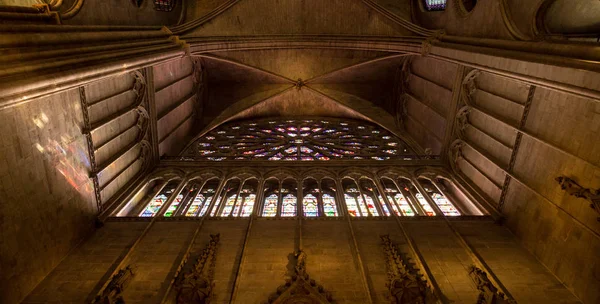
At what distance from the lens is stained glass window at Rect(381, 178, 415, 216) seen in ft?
31.5

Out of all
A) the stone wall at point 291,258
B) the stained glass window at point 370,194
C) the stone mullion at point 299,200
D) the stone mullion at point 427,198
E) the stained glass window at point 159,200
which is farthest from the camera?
the stained glass window at point 159,200

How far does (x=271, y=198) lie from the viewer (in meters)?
10.5

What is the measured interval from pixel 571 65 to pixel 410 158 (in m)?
7.11

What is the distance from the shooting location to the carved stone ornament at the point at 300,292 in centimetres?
597

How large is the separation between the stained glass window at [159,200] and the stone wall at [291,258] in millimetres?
988

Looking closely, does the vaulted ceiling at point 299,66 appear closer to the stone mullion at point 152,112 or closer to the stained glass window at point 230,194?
the stone mullion at point 152,112

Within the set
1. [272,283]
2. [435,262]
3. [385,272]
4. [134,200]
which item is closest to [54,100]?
[134,200]

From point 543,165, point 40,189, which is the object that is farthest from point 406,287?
point 40,189

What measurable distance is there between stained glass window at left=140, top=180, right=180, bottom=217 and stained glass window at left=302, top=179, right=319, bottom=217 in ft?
12.7

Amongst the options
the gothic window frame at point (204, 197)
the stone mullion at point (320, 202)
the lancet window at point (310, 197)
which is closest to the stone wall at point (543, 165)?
the stone mullion at point (320, 202)

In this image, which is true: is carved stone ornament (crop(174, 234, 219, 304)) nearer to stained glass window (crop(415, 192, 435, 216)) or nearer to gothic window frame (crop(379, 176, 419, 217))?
gothic window frame (crop(379, 176, 419, 217))

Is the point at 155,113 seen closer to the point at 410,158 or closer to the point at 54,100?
the point at 54,100

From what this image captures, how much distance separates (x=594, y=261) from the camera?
6371 millimetres

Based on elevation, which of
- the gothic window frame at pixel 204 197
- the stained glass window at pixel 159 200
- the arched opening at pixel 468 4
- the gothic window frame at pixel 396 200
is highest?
the arched opening at pixel 468 4
